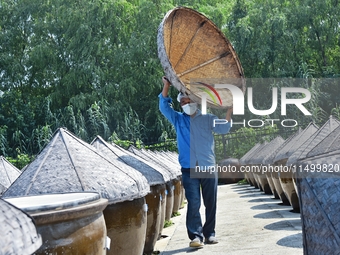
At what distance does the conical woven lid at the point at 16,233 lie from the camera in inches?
77.9

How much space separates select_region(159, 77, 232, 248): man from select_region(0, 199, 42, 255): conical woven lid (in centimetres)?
420

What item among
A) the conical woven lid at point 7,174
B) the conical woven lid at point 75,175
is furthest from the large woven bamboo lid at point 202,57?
the conical woven lid at point 7,174

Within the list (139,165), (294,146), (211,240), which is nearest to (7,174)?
(139,165)

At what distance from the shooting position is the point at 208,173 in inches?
256

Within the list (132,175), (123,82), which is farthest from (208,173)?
(123,82)

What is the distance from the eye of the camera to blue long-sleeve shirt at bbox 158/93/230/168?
6551mm

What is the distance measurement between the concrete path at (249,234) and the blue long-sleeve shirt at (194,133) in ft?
3.02

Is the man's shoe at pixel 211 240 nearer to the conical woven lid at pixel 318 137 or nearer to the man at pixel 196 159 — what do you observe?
the man at pixel 196 159

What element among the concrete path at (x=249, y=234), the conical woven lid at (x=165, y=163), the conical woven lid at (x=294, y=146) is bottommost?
the concrete path at (x=249, y=234)

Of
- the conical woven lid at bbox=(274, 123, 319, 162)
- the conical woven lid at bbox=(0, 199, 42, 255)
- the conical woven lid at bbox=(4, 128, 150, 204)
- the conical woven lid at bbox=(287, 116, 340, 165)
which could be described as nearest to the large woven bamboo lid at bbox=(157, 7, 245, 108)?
the conical woven lid at bbox=(287, 116, 340, 165)

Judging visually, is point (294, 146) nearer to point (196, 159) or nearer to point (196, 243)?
point (196, 159)

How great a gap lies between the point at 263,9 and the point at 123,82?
7.84 metres

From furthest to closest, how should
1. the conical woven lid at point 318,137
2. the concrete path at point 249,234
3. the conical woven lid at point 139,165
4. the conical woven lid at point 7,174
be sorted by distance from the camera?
the conical woven lid at point 7,174, the conical woven lid at point 318,137, the conical woven lid at point 139,165, the concrete path at point 249,234

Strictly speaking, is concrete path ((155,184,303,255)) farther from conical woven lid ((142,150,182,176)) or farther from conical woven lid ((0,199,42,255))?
conical woven lid ((0,199,42,255))
